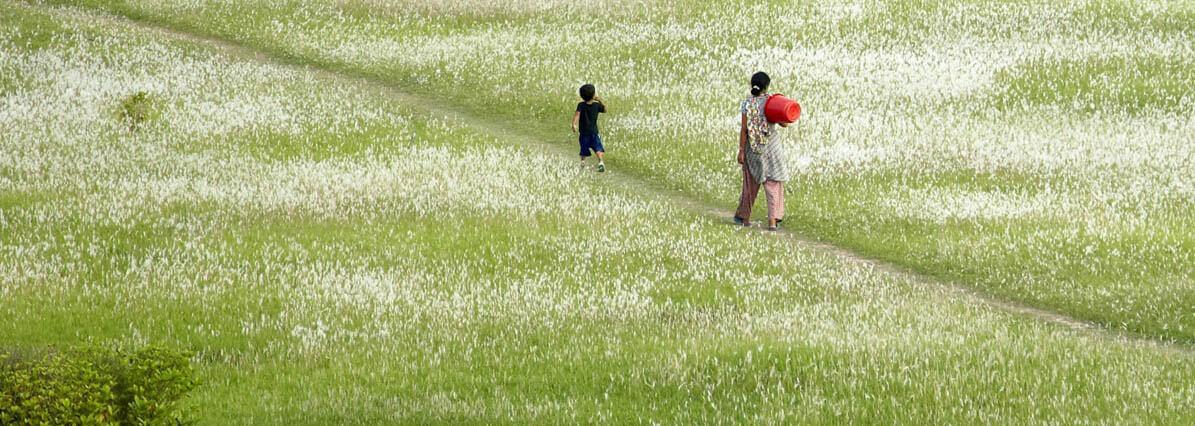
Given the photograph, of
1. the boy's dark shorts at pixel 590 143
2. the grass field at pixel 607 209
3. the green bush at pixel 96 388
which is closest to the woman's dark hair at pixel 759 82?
the grass field at pixel 607 209

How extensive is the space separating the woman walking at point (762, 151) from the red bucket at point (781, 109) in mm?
177

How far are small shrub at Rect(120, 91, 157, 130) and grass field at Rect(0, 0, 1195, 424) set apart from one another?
120 millimetres

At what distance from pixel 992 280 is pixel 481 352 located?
7.12m

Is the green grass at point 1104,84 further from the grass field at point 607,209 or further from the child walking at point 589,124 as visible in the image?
the child walking at point 589,124

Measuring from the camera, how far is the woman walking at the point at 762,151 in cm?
1859

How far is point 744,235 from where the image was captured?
1841 centimetres

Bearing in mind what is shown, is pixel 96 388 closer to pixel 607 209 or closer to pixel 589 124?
pixel 607 209

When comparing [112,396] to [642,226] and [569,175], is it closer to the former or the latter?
[642,226]

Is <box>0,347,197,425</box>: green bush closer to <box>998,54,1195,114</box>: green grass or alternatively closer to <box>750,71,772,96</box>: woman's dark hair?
<box>750,71,772,96</box>: woman's dark hair

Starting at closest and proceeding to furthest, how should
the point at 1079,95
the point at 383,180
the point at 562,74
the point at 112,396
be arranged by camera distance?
the point at 112,396, the point at 383,180, the point at 1079,95, the point at 562,74

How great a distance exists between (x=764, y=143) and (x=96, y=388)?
12.6 meters

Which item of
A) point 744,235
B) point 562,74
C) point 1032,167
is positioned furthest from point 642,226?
point 562,74

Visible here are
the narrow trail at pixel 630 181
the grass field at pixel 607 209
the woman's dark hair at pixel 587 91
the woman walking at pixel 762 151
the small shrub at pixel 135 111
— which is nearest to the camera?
the grass field at pixel 607 209

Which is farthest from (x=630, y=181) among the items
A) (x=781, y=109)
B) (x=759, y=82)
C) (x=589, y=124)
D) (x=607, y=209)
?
(x=781, y=109)
